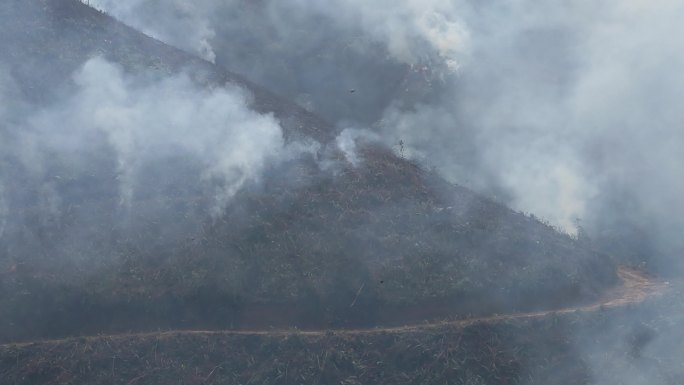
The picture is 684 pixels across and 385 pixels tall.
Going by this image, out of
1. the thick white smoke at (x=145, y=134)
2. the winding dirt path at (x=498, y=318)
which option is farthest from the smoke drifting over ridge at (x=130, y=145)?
the winding dirt path at (x=498, y=318)

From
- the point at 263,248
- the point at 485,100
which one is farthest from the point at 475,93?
the point at 263,248

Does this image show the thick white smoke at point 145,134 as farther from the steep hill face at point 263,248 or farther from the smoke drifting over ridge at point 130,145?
the steep hill face at point 263,248

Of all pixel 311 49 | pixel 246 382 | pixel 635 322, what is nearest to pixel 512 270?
pixel 635 322

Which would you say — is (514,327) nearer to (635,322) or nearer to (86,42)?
(635,322)

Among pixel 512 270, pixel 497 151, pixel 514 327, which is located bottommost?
pixel 514 327

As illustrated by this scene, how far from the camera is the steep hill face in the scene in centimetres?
2025

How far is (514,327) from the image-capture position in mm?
20312

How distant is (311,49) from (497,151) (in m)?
11.7

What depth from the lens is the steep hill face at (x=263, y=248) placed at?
20.2 meters

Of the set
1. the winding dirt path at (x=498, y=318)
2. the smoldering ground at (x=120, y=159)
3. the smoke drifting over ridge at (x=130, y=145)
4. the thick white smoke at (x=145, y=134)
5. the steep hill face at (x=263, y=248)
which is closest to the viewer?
the winding dirt path at (x=498, y=318)

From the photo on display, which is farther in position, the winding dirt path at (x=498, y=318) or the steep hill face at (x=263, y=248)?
the steep hill face at (x=263, y=248)

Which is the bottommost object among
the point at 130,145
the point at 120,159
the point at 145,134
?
the point at 120,159

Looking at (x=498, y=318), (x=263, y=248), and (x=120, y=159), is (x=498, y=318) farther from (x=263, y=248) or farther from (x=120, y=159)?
(x=120, y=159)

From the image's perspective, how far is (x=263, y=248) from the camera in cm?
2162
